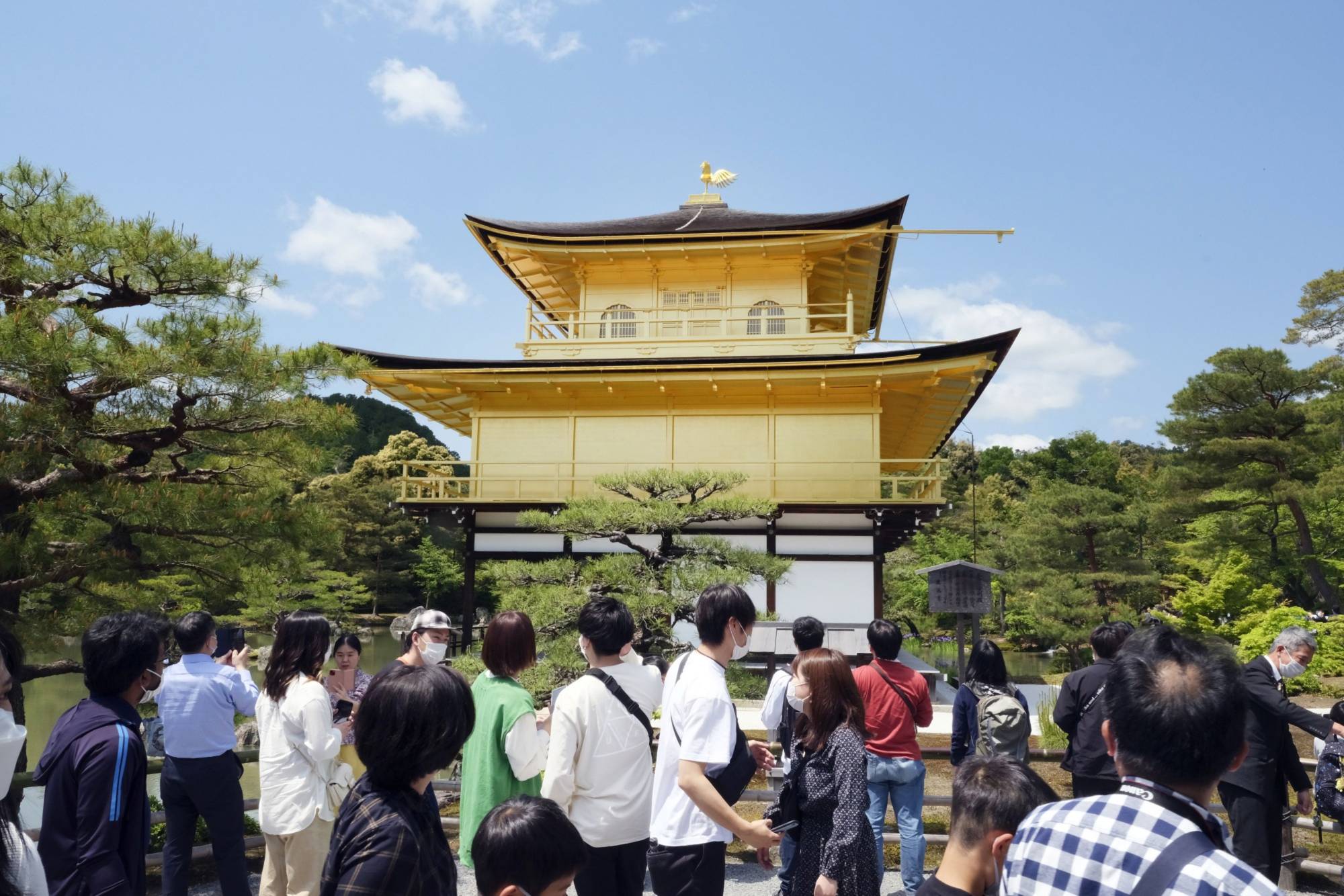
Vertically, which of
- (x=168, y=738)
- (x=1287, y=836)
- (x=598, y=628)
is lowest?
(x=1287, y=836)

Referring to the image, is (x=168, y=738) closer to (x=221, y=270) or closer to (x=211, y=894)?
(x=211, y=894)

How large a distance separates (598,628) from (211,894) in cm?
343

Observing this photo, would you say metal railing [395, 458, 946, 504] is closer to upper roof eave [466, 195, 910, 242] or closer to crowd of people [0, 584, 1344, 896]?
upper roof eave [466, 195, 910, 242]

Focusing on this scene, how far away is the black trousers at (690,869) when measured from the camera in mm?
2617

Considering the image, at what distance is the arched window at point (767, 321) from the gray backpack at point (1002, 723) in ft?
36.6

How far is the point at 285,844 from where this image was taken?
133 inches

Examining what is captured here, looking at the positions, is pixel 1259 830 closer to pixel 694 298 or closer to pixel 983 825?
pixel 983 825

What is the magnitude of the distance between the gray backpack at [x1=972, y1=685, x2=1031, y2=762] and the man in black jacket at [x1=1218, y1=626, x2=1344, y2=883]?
0.89m

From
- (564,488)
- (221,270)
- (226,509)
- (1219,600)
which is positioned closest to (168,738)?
(226,509)

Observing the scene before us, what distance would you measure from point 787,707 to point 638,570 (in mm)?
4427

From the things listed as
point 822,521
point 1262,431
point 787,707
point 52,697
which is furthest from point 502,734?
point 1262,431

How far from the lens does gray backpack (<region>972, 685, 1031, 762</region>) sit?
14.2ft

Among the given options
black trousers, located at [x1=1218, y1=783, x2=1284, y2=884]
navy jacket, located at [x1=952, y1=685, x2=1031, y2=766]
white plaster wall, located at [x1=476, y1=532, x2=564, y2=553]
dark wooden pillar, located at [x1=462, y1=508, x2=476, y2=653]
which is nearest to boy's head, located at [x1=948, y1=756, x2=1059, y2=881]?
black trousers, located at [x1=1218, y1=783, x2=1284, y2=884]

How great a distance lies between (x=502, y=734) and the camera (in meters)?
2.93
